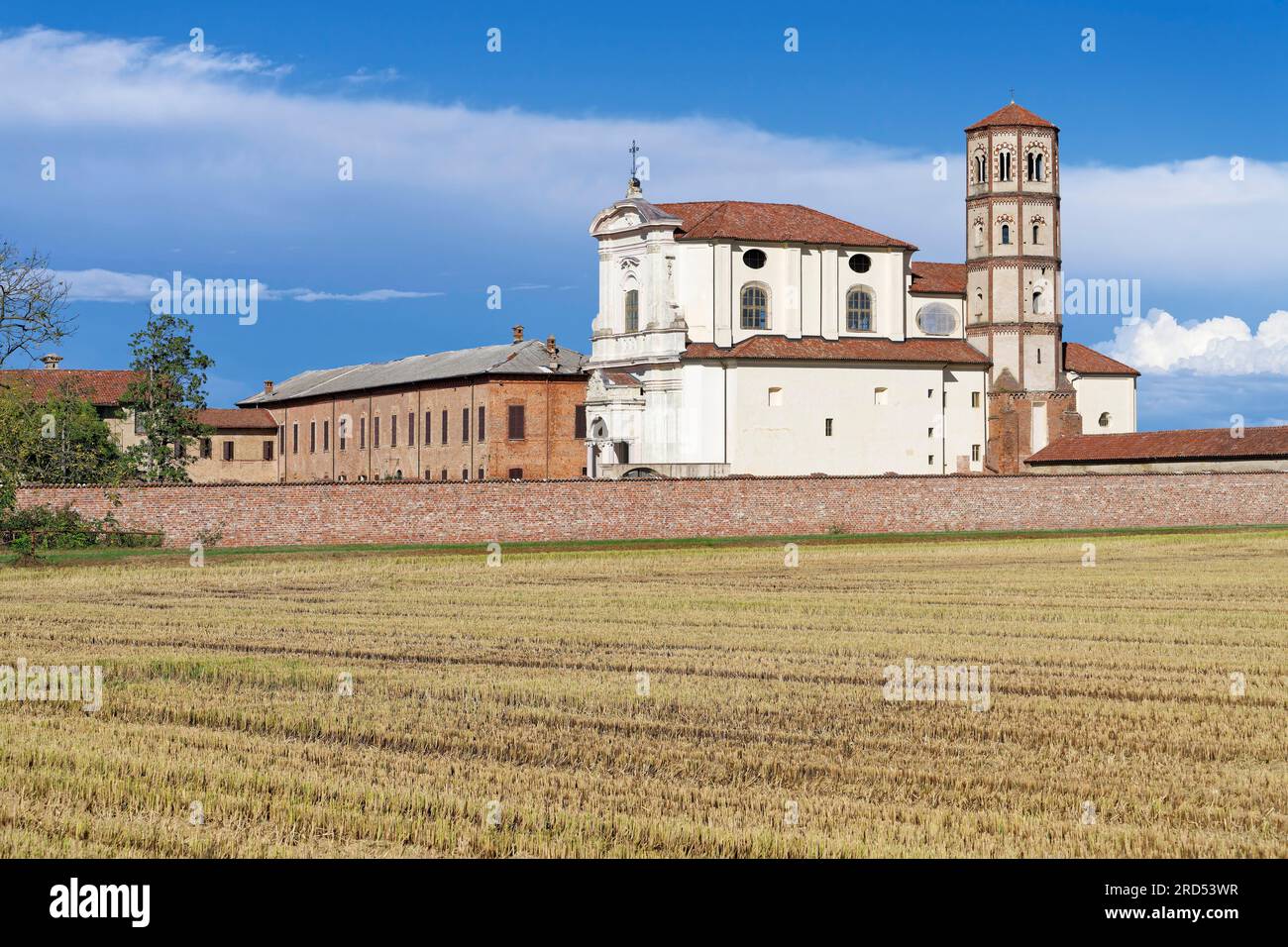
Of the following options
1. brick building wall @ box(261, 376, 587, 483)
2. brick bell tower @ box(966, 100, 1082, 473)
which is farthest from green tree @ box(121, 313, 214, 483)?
brick bell tower @ box(966, 100, 1082, 473)

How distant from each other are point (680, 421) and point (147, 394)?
89.1 feet

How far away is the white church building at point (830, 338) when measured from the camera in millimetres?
71688

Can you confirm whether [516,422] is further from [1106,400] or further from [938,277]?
[1106,400]

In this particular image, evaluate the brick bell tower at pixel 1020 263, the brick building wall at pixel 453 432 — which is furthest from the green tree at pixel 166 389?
the brick bell tower at pixel 1020 263

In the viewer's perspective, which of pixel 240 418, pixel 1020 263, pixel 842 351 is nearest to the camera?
pixel 842 351

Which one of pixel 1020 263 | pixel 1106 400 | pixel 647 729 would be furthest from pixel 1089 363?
pixel 647 729

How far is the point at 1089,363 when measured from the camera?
85.4m

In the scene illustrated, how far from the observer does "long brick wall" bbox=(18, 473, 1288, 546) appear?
4712 centimetres

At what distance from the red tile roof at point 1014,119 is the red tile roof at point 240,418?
167 feet

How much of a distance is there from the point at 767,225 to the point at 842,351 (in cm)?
720

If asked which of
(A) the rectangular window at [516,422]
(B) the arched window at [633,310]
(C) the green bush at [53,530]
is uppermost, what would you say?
(B) the arched window at [633,310]

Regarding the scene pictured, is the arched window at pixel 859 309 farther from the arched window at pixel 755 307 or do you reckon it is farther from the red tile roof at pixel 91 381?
the red tile roof at pixel 91 381

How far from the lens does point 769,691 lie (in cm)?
1683

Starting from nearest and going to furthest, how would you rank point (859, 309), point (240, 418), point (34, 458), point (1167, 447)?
point (34, 458)
point (1167, 447)
point (859, 309)
point (240, 418)
